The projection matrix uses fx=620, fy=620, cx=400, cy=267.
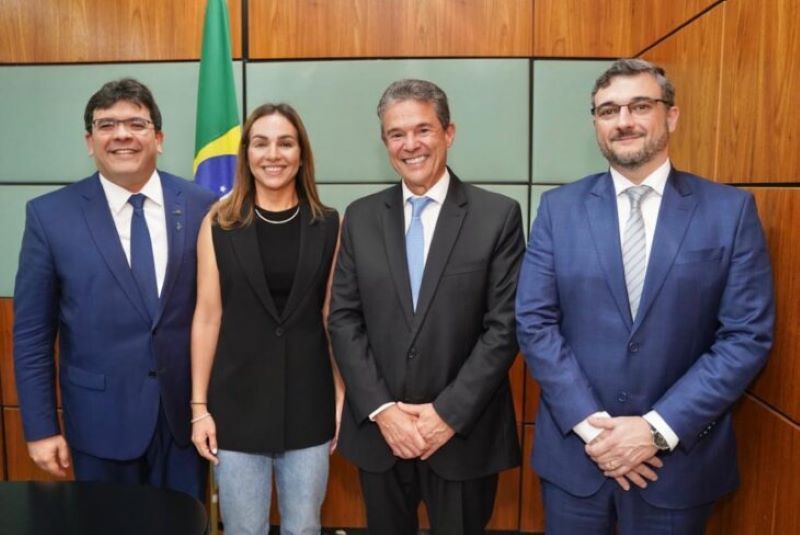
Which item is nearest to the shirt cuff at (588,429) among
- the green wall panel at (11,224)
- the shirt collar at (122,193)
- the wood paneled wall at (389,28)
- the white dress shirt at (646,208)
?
the white dress shirt at (646,208)

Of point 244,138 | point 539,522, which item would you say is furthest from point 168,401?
point 539,522

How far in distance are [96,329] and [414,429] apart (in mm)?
892

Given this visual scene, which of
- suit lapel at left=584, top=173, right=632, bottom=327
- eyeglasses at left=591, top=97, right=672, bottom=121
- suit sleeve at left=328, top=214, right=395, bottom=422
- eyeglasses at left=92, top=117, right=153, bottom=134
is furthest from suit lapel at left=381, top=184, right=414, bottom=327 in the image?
eyeglasses at left=92, top=117, right=153, bottom=134

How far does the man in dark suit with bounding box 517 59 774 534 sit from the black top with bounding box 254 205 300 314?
618mm

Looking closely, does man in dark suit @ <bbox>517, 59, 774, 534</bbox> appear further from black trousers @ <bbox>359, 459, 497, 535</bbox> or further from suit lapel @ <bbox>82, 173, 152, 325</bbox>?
suit lapel @ <bbox>82, 173, 152, 325</bbox>

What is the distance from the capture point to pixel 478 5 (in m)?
2.63

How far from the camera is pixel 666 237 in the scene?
4.65 ft

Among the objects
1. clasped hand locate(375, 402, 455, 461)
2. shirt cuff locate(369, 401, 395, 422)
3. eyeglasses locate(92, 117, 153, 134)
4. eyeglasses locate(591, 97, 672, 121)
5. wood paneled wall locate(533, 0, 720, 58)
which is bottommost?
A: clasped hand locate(375, 402, 455, 461)

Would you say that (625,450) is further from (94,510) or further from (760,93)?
(94,510)

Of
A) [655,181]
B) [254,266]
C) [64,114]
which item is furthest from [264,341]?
[64,114]

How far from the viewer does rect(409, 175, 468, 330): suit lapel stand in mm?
1585

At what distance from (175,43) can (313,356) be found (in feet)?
5.83

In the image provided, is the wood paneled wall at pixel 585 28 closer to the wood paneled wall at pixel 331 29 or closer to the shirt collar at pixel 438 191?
the wood paneled wall at pixel 331 29

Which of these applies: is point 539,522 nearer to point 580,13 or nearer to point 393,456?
point 393,456
